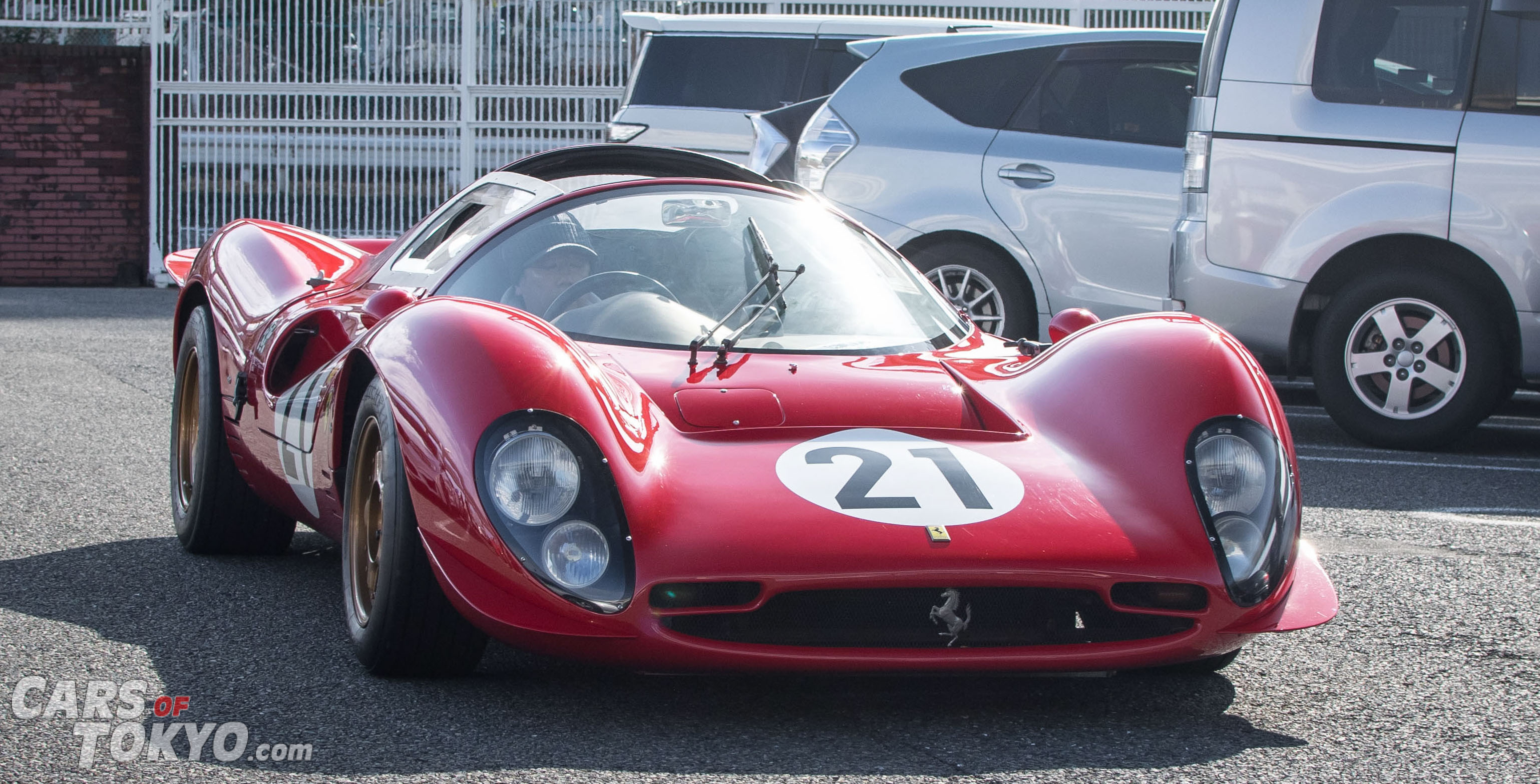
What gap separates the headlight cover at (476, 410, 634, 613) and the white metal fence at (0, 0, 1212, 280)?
41.8 feet

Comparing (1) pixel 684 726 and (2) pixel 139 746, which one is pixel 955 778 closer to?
(1) pixel 684 726

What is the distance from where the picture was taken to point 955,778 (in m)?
2.50

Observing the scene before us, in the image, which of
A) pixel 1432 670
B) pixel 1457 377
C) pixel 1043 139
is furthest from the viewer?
pixel 1043 139

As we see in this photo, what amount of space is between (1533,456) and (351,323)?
4964mm

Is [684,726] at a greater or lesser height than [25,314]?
greater

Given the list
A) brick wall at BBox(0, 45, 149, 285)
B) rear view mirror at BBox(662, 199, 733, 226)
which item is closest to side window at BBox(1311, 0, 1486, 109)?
rear view mirror at BBox(662, 199, 733, 226)

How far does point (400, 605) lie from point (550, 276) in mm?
1096

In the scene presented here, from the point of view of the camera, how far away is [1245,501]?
119 inches

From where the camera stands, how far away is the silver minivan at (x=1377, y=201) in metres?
6.38

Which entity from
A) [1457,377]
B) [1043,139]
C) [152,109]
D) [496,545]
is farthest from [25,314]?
[496,545]

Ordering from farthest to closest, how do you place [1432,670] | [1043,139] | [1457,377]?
[1043,139] → [1457,377] → [1432,670]

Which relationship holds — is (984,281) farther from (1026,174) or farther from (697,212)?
(697,212)

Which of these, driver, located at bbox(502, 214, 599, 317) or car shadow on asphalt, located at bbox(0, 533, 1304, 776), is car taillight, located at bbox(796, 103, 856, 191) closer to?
driver, located at bbox(502, 214, 599, 317)

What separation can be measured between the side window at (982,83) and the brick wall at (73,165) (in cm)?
971
